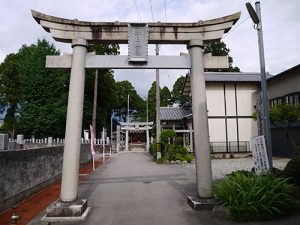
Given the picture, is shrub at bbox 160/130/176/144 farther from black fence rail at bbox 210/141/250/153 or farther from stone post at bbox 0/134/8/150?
stone post at bbox 0/134/8/150

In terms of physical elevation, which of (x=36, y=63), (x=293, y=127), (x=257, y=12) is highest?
(x=36, y=63)

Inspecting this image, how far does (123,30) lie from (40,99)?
32441 mm

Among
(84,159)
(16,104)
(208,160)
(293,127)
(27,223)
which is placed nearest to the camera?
(27,223)

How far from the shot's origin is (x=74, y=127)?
25.6ft

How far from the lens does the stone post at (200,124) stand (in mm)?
7910

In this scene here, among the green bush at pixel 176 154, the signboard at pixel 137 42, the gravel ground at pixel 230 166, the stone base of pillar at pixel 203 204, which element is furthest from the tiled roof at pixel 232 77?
the stone base of pillar at pixel 203 204

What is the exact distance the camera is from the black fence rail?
2642 centimetres

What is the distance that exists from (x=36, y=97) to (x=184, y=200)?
3307 cm

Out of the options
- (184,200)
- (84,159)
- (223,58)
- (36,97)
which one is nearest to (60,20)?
(223,58)

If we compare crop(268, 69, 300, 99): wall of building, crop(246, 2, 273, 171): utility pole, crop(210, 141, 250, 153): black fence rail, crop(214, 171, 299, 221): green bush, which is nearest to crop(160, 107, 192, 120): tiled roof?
crop(210, 141, 250, 153): black fence rail

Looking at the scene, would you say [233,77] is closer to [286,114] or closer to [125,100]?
[286,114]

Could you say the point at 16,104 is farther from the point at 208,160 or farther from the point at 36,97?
the point at 208,160

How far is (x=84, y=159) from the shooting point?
2444 cm

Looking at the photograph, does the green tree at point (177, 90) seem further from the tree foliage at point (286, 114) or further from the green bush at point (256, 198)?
the green bush at point (256, 198)
